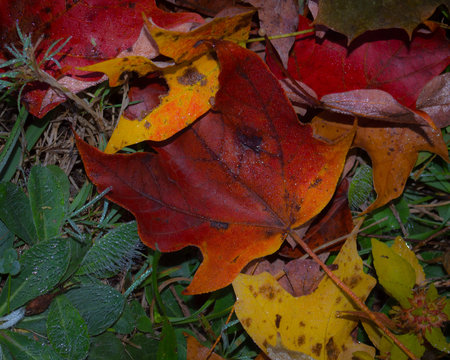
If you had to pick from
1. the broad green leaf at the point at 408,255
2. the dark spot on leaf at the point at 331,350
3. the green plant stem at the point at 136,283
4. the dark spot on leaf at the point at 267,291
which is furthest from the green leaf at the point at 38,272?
the broad green leaf at the point at 408,255

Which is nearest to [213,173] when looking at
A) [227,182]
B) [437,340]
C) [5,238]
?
[227,182]

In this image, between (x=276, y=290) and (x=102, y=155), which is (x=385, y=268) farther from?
(x=102, y=155)

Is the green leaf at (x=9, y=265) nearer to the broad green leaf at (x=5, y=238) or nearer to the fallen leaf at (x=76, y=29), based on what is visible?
the broad green leaf at (x=5, y=238)

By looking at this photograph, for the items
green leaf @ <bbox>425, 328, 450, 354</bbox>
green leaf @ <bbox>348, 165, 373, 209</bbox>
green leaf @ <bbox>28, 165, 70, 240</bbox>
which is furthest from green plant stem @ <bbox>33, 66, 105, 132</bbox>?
green leaf @ <bbox>425, 328, 450, 354</bbox>

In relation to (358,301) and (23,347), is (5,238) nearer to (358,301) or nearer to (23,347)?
(23,347)

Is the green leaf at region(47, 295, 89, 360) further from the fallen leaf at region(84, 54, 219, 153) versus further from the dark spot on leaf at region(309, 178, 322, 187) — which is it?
the dark spot on leaf at region(309, 178, 322, 187)

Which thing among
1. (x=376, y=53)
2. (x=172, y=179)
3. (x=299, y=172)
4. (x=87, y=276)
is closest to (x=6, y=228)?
(x=87, y=276)
